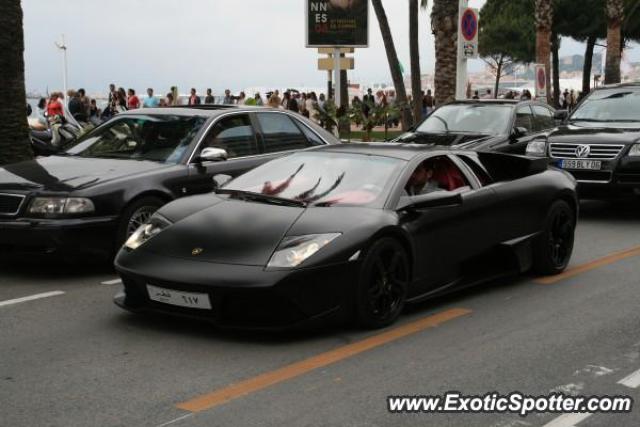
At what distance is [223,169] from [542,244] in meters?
3.21

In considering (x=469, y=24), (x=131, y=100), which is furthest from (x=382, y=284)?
(x=131, y=100)

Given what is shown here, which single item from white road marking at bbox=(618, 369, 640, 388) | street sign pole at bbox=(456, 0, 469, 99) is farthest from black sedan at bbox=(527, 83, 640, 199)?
white road marking at bbox=(618, 369, 640, 388)

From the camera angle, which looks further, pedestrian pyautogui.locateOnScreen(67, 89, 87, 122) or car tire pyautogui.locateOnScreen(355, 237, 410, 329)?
pedestrian pyautogui.locateOnScreen(67, 89, 87, 122)

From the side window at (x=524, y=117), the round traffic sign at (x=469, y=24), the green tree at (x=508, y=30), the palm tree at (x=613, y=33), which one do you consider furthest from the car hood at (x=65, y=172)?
the green tree at (x=508, y=30)

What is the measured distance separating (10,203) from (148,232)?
228 cm

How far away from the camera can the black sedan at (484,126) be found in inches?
500

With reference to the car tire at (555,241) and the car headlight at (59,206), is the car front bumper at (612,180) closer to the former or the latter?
the car tire at (555,241)

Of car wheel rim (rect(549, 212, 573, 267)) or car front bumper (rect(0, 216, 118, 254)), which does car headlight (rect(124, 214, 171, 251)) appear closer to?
car front bumper (rect(0, 216, 118, 254))

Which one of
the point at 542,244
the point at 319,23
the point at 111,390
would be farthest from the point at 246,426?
the point at 319,23

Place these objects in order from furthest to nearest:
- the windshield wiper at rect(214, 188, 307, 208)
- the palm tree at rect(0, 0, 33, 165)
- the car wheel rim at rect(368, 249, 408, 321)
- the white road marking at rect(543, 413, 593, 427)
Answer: the palm tree at rect(0, 0, 33, 165) < the windshield wiper at rect(214, 188, 307, 208) < the car wheel rim at rect(368, 249, 408, 321) < the white road marking at rect(543, 413, 593, 427)

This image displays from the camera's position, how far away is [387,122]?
20656 millimetres

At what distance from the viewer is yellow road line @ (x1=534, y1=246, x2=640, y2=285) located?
802cm

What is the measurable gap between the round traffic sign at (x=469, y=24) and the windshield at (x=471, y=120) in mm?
3711

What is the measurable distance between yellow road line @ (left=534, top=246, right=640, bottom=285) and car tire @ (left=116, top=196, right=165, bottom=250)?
3523 millimetres
